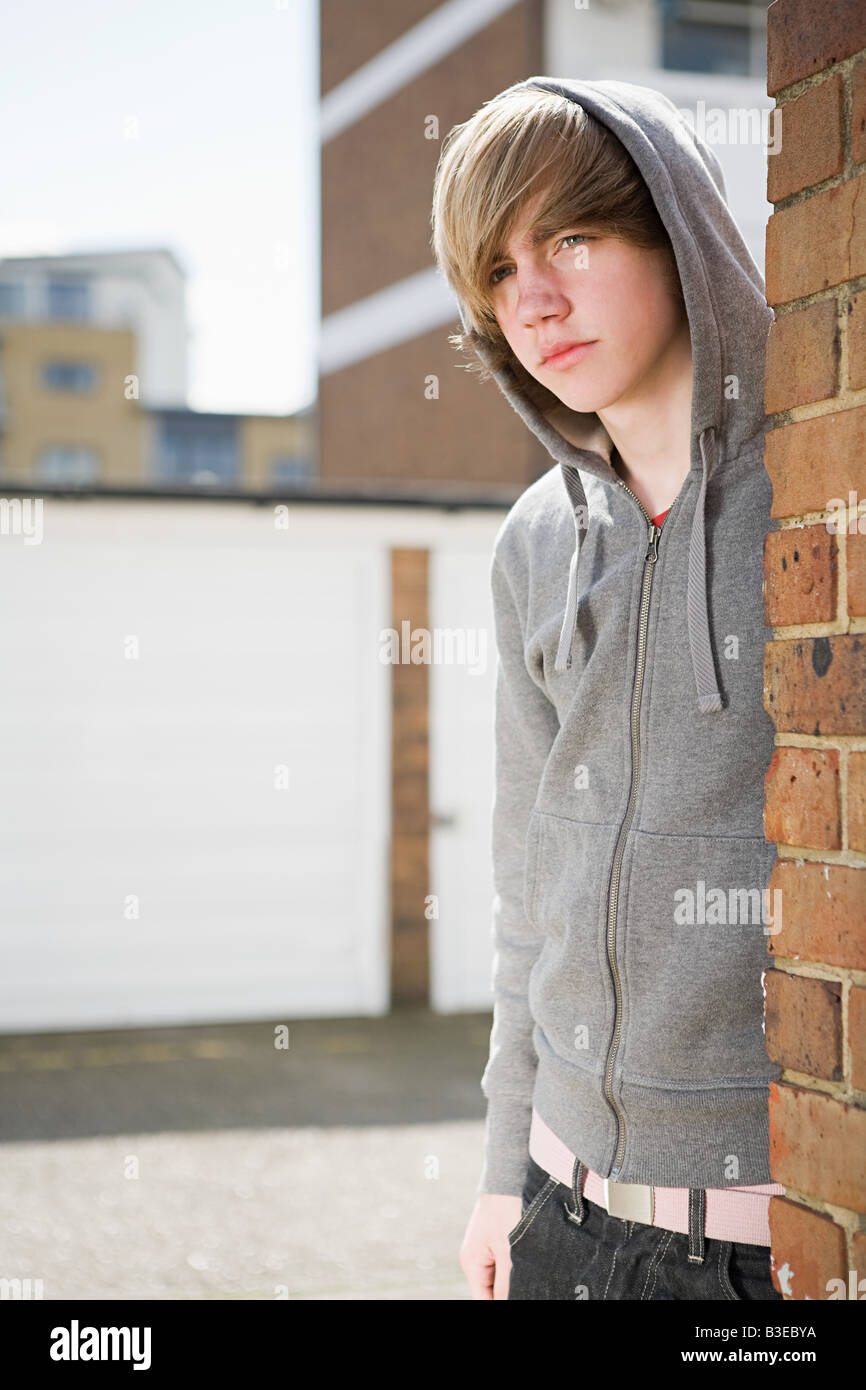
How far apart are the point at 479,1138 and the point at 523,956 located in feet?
14.2

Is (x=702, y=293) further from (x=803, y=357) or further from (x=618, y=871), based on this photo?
(x=618, y=871)

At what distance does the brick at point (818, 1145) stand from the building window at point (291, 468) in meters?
40.2

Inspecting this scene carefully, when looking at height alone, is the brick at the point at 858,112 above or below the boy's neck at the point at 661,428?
above

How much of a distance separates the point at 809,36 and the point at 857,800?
2.37 feet

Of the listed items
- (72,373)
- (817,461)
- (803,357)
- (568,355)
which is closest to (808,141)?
(803,357)

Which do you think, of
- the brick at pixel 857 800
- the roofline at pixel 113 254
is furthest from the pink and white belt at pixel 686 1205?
the roofline at pixel 113 254

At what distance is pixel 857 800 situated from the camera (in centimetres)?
114

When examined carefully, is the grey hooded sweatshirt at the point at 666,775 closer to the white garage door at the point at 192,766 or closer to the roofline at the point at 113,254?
the white garage door at the point at 192,766

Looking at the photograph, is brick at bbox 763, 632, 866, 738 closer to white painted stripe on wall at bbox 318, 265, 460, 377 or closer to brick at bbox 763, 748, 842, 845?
brick at bbox 763, 748, 842, 845

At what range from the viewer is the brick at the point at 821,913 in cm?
114

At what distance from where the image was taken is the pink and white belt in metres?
1.43

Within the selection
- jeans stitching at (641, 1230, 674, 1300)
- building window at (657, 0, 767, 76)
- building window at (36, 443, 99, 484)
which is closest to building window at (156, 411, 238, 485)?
building window at (36, 443, 99, 484)
